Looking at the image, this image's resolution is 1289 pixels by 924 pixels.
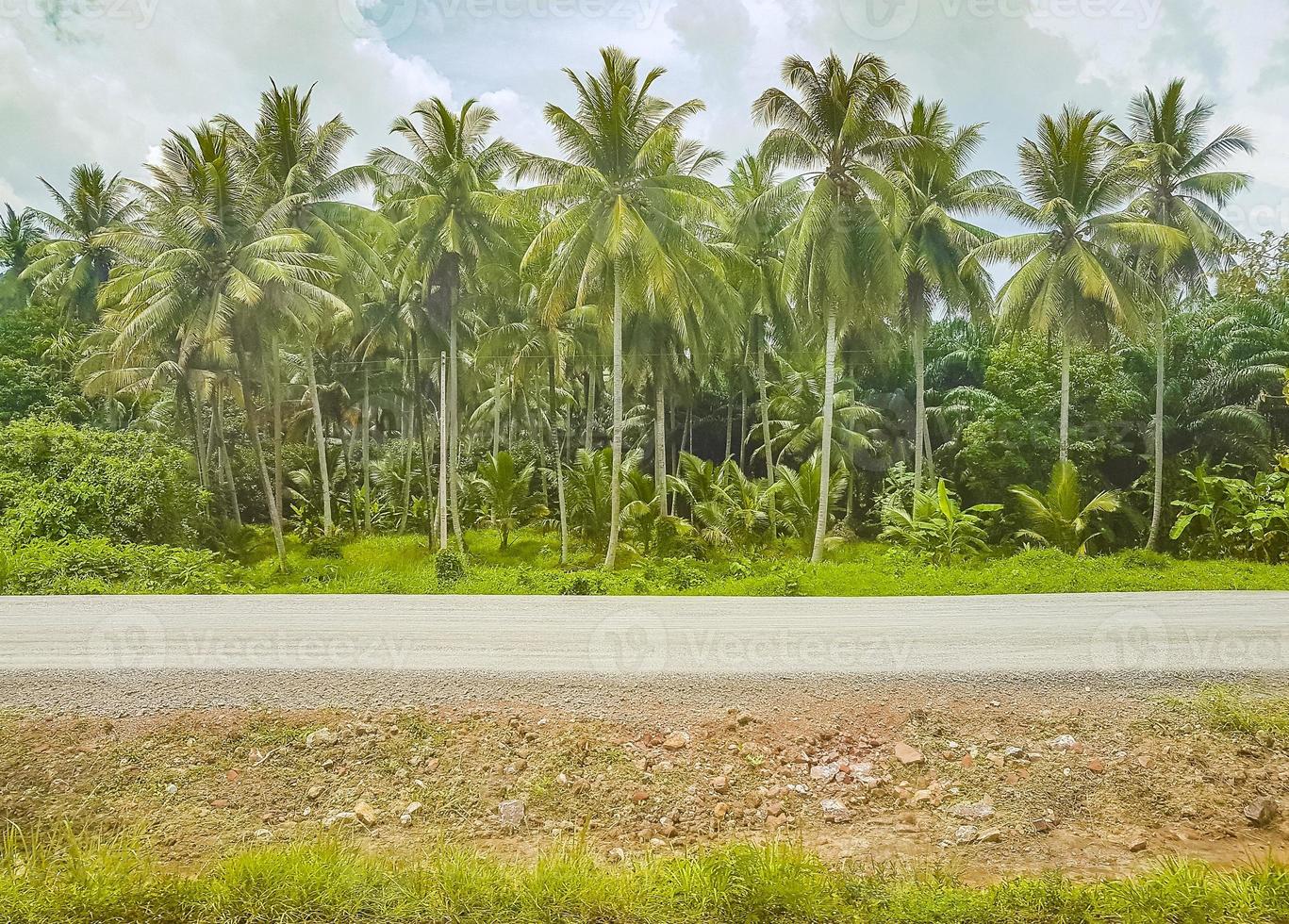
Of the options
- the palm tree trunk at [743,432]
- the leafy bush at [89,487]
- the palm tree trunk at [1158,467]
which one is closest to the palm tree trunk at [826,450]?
the palm tree trunk at [1158,467]

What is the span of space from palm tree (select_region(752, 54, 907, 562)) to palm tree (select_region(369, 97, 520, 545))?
635 centimetres

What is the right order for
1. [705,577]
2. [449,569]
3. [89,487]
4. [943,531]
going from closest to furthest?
[705,577] → [449,569] → [89,487] → [943,531]

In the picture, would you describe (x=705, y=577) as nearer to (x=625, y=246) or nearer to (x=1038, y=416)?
(x=625, y=246)

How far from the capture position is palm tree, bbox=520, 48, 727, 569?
591 inches

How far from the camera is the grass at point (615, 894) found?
3.88 m

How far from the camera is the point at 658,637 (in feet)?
24.7

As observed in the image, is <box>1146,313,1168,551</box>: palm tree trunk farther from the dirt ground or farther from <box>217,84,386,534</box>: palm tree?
<box>217,84,386,534</box>: palm tree

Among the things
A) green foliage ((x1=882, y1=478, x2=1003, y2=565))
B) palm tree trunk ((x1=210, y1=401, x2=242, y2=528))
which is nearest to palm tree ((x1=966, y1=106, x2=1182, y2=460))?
green foliage ((x1=882, y1=478, x2=1003, y2=565))

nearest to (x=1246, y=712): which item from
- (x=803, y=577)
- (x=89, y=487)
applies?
(x=803, y=577)

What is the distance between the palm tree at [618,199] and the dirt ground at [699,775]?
9.74 m

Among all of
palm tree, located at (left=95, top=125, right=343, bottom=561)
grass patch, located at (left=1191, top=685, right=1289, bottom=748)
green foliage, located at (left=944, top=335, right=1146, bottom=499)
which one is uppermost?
palm tree, located at (left=95, top=125, right=343, bottom=561)

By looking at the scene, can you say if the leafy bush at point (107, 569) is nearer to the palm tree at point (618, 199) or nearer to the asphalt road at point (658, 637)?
the asphalt road at point (658, 637)

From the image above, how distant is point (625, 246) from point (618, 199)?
1.18 meters

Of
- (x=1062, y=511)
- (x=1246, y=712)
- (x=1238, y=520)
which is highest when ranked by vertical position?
(x=1062, y=511)
